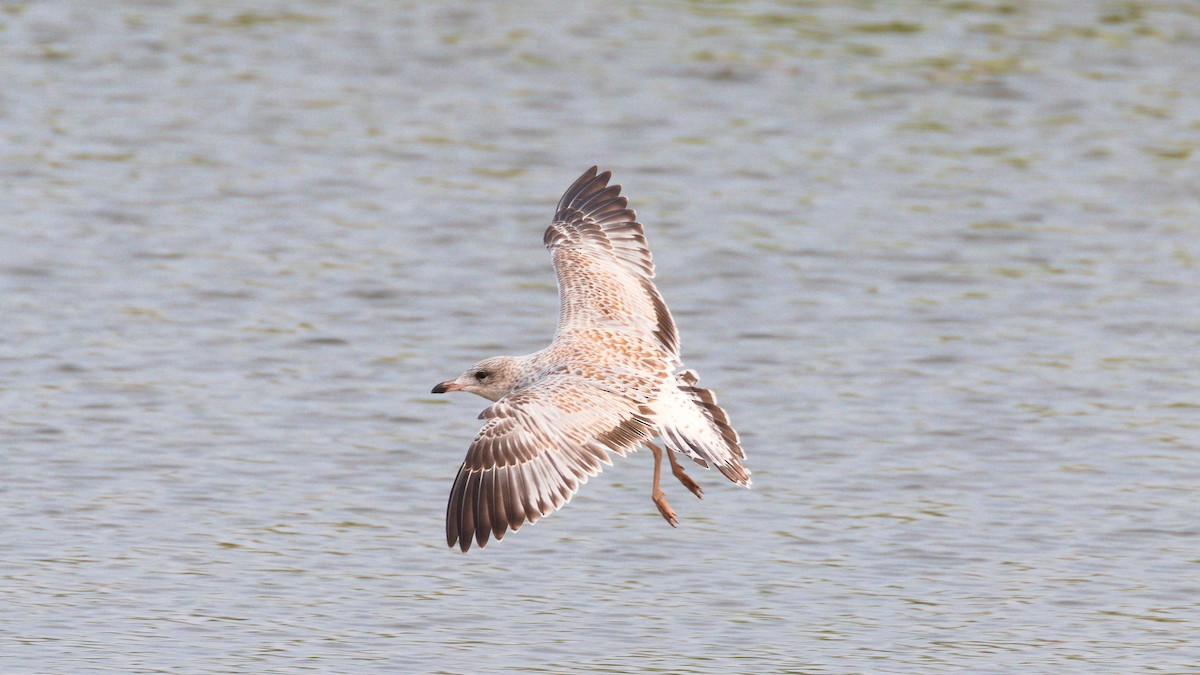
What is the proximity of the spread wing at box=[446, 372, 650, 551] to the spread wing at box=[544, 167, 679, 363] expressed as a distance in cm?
94

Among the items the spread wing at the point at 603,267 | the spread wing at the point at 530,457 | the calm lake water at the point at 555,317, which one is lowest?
the calm lake water at the point at 555,317

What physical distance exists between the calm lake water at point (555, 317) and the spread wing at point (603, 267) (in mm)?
1028

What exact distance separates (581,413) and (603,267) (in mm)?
1723

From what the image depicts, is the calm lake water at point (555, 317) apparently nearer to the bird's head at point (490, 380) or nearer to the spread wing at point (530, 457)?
the spread wing at point (530, 457)

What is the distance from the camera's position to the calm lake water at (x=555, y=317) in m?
9.08

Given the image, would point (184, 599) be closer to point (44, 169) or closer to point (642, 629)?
point (642, 629)

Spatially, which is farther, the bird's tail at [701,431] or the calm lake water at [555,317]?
the calm lake water at [555,317]

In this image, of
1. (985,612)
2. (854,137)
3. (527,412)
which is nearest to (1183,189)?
(854,137)

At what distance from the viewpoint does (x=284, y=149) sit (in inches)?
636

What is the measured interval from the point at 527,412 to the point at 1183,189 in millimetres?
8589

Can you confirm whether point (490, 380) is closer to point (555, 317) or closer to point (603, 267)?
point (603, 267)

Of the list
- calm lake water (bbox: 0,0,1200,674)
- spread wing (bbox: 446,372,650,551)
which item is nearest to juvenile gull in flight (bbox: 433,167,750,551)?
spread wing (bbox: 446,372,650,551)

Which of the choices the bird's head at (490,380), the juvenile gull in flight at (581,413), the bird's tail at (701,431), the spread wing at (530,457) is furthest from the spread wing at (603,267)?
the spread wing at (530,457)

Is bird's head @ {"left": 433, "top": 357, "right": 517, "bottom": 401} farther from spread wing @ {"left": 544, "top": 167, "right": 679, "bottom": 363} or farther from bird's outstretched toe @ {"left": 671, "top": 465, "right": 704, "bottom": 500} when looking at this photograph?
bird's outstretched toe @ {"left": 671, "top": 465, "right": 704, "bottom": 500}
